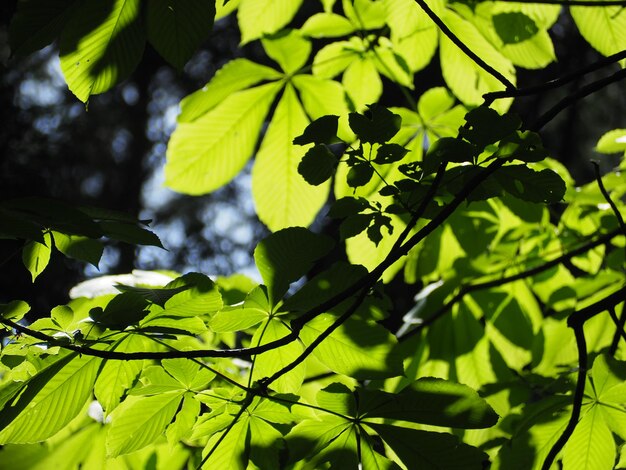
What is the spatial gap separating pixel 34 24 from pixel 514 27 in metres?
0.84

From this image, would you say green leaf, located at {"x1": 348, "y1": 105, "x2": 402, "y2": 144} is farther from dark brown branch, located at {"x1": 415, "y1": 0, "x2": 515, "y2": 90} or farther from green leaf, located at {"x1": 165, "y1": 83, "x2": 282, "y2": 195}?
green leaf, located at {"x1": 165, "y1": 83, "x2": 282, "y2": 195}

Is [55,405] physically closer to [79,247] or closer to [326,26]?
[79,247]

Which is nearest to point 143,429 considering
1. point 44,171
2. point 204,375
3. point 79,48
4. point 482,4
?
point 204,375

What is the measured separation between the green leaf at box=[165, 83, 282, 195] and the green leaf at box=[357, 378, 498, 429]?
25.7 inches

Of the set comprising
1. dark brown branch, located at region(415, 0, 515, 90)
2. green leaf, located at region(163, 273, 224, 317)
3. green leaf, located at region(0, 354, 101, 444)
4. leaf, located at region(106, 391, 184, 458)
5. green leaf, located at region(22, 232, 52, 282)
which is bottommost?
leaf, located at region(106, 391, 184, 458)

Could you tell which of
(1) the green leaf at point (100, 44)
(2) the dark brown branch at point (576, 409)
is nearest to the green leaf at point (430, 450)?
(2) the dark brown branch at point (576, 409)

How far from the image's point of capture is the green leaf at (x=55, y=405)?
705mm

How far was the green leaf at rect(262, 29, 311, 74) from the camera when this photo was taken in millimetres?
1255

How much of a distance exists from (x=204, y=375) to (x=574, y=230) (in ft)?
3.10

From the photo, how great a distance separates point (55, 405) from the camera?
28.0 inches

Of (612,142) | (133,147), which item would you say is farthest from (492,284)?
(133,147)

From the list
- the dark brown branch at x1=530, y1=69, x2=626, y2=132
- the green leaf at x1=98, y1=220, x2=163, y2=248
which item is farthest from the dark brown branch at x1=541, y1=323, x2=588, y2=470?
the green leaf at x1=98, y1=220, x2=163, y2=248

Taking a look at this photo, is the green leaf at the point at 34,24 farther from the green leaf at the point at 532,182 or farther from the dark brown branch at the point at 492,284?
the dark brown branch at the point at 492,284

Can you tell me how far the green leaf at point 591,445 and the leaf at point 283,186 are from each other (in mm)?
571
